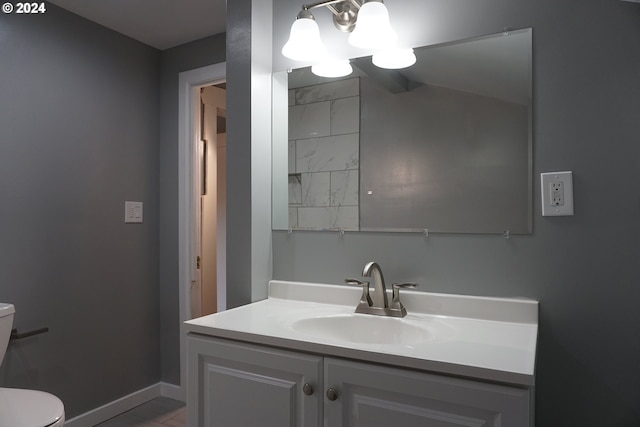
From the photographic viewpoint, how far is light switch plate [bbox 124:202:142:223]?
2.43m

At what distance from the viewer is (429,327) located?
4.23ft

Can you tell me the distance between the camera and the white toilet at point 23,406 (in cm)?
140

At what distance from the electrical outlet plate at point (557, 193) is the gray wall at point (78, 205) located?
2147 millimetres

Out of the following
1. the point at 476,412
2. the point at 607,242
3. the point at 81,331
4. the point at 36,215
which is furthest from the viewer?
the point at 81,331

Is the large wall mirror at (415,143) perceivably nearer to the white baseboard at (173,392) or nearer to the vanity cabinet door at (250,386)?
the vanity cabinet door at (250,386)

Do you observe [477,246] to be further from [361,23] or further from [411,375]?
[361,23]

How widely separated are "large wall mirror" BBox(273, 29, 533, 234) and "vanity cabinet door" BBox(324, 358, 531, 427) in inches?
Result: 23.9


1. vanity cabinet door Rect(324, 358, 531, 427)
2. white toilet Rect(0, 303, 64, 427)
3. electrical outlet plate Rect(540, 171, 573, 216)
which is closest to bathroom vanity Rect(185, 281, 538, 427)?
vanity cabinet door Rect(324, 358, 531, 427)

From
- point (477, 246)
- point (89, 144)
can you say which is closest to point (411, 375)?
point (477, 246)

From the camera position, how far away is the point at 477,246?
1.38m

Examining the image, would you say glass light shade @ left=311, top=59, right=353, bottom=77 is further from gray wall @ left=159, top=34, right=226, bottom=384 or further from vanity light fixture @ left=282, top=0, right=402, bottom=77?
gray wall @ left=159, top=34, right=226, bottom=384

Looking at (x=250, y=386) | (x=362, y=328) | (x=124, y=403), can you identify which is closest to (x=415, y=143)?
(x=362, y=328)

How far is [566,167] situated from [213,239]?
107 inches

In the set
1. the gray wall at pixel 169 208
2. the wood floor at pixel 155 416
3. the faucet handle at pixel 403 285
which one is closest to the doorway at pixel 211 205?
the gray wall at pixel 169 208
